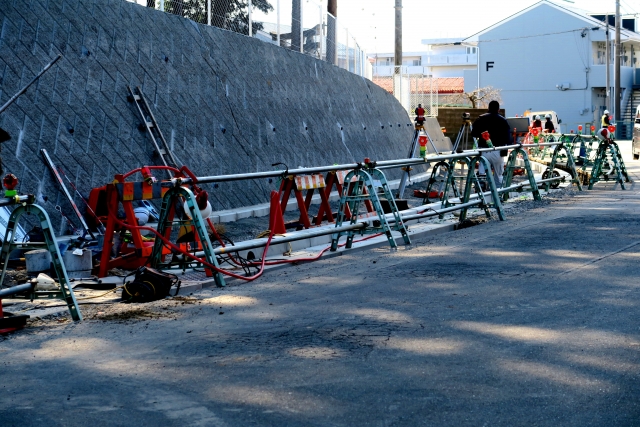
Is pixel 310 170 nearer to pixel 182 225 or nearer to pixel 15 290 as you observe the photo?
pixel 182 225

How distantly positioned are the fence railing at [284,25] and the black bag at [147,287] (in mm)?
8775

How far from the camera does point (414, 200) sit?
18.7 metres

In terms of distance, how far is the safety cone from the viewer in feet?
34.8

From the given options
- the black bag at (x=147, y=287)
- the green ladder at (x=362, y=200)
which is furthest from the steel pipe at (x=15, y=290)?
the green ladder at (x=362, y=200)

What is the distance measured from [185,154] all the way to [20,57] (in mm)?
3408

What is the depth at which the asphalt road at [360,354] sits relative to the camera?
4844 millimetres

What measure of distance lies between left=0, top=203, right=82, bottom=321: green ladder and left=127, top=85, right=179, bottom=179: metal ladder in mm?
6765

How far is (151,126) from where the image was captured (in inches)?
571

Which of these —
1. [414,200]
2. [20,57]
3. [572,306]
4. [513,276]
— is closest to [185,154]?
[20,57]

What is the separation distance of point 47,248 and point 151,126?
23.6 feet

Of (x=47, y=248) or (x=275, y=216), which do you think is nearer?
(x=47, y=248)

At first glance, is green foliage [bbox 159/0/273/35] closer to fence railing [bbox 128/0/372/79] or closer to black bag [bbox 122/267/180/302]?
fence railing [bbox 128/0/372/79]

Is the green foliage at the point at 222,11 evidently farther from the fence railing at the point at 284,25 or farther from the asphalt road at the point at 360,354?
the asphalt road at the point at 360,354

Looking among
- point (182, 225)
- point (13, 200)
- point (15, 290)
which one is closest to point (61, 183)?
point (182, 225)
